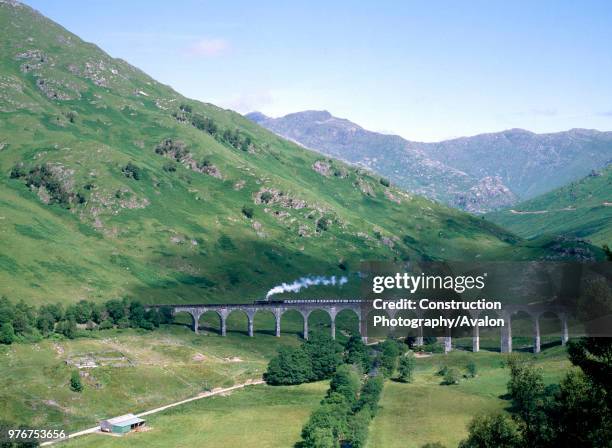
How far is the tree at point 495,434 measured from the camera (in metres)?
81.0

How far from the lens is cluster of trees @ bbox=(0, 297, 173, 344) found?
156 meters

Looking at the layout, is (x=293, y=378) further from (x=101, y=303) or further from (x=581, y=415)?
(x=581, y=415)

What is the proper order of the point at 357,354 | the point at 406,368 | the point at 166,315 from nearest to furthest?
the point at 406,368 < the point at 357,354 < the point at 166,315

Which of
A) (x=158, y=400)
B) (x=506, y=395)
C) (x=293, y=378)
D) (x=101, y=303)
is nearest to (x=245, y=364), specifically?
(x=293, y=378)

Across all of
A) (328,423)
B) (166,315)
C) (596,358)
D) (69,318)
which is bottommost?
(328,423)

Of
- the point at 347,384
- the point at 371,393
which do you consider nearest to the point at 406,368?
the point at 371,393

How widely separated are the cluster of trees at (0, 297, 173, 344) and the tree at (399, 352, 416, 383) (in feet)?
223

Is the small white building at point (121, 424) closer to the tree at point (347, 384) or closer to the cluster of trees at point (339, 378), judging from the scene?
the cluster of trees at point (339, 378)

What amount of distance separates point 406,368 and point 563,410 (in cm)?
6450

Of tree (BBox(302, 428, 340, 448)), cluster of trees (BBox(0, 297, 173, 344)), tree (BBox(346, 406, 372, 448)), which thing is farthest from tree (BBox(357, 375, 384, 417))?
cluster of trees (BBox(0, 297, 173, 344))

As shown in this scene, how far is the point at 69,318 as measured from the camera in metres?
172

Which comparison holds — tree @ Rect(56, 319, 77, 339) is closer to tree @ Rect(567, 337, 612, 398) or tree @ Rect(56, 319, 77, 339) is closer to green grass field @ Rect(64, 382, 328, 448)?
green grass field @ Rect(64, 382, 328, 448)

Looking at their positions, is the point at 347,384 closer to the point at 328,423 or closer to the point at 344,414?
the point at 344,414

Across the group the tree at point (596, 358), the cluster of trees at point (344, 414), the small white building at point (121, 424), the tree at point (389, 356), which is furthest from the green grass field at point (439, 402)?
the tree at point (596, 358)
